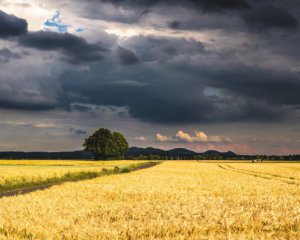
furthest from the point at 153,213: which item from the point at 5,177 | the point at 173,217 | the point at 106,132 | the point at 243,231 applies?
the point at 106,132

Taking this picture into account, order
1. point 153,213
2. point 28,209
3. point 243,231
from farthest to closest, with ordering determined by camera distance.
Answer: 1. point 28,209
2. point 153,213
3. point 243,231

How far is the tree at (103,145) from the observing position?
156 metres

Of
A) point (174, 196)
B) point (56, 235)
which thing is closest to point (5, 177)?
point (174, 196)

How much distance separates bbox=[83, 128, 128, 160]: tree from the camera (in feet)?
512

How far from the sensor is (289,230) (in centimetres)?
1270

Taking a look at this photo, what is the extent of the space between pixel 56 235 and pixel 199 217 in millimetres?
5092

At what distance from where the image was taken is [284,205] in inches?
730

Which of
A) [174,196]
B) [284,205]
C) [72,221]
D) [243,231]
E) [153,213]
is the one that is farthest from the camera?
[174,196]

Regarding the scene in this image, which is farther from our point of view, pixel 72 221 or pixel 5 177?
pixel 5 177

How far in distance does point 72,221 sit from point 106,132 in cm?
14737

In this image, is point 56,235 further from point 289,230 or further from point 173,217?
point 289,230

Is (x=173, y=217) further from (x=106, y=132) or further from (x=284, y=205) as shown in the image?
(x=106, y=132)

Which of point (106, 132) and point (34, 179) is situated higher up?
point (106, 132)

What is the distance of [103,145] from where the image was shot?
516 feet
